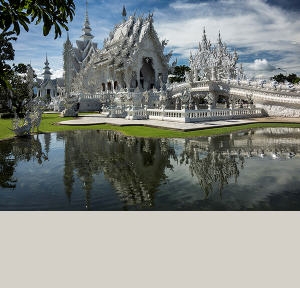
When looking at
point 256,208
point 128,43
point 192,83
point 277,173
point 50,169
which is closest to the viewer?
point 256,208

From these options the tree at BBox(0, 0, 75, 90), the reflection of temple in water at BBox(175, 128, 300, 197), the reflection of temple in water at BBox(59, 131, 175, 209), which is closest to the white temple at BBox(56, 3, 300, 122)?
the reflection of temple in water at BBox(175, 128, 300, 197)

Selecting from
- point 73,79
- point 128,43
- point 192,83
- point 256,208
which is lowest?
point 256,208

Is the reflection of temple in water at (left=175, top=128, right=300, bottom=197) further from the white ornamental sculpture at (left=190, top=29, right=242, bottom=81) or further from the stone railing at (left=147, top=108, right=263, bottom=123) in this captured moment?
the white ornamental sculpture at (left=190, top=29, right=242, bottom=81)

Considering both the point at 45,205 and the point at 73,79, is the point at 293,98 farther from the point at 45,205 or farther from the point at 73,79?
the point at 73,79

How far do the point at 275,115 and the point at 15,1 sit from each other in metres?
24.9

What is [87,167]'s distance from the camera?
7.39 meters

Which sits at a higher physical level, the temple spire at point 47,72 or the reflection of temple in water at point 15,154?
the temple spire at point 47,72

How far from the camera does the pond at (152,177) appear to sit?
190 inches

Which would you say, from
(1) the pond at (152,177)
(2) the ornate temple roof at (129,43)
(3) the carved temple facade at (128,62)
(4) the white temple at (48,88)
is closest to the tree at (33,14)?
(1) the pond at (152,177)

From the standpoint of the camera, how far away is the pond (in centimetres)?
482

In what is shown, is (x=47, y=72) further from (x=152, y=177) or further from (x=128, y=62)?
(x=152, y=177)

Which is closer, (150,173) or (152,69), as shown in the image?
(150,173)

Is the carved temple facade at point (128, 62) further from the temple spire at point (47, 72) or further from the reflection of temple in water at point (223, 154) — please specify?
the temple spire at point (47, 72)

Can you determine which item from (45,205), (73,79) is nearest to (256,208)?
(45,205)
